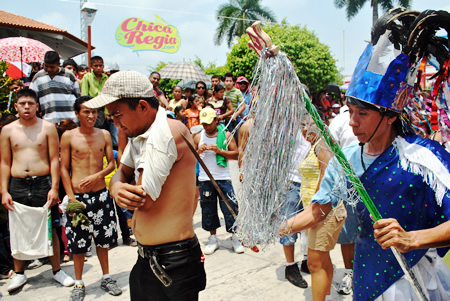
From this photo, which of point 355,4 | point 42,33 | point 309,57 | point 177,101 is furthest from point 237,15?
point 177,101

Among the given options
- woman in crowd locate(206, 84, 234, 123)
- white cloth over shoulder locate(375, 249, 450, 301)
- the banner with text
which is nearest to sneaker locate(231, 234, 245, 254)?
woman in crowd locate(206, 84, 234, 123)

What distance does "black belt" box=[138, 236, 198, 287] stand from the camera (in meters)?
2.19

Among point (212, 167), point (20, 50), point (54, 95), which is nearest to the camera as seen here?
point (212, 167)

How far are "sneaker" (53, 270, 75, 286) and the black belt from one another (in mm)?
2299

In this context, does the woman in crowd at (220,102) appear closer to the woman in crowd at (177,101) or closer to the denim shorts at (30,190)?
the woman in crowd at (177,101)

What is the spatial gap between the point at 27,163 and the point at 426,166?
12.9 ft

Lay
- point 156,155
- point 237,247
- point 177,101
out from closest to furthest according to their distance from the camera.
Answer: point 156,155, point 237,247, point 177,101

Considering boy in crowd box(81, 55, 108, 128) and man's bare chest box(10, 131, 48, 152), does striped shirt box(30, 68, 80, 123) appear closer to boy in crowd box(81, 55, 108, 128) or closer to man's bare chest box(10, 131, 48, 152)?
boy in crowd box(81, 55, 108, 128)

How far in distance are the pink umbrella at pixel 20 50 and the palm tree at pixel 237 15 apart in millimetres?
28941

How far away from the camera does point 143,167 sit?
6.63 feet

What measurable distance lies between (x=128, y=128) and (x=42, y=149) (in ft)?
8.00

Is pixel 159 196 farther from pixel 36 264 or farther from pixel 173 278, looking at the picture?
pixel 36 264

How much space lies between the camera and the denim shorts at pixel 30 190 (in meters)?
4.11

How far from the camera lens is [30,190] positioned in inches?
162
